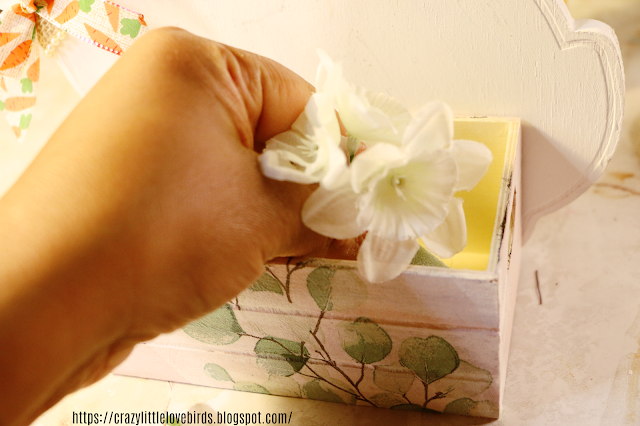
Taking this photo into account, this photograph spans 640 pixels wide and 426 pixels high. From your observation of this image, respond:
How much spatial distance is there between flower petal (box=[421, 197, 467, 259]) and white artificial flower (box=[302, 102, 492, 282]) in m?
0.03

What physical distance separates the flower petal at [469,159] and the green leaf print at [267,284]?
0.49 ft

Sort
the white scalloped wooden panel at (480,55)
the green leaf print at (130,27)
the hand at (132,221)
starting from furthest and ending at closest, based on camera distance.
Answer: the green leaf print at (130,27) → the white scalloped wooden panel at (480,55) → the hand at (132,221)

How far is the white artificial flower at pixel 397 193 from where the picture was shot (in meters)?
0.29

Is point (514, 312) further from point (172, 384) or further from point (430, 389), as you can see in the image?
point (172, 384)

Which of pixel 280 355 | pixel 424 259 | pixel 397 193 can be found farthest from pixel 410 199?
pixel 280 355

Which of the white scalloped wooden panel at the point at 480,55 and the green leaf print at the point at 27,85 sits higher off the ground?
the white scalloped wooden panel at the point at 480,55

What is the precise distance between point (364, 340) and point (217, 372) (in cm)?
18

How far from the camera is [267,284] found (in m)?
0.39

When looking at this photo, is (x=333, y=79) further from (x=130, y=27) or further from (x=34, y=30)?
(x=34, y=30)

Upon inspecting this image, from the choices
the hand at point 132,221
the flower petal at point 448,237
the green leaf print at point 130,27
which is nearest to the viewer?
the hand at point 132,221

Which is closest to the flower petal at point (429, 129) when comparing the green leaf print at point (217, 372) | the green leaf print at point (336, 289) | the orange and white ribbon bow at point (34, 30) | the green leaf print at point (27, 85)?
the green leaf print at point (336, 289)

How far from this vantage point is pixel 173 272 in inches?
10.7

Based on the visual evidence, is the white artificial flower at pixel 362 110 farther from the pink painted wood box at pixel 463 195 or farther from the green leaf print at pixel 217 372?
the green leaf print at pixel 217 372

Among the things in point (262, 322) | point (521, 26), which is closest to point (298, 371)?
point (262, 322)
